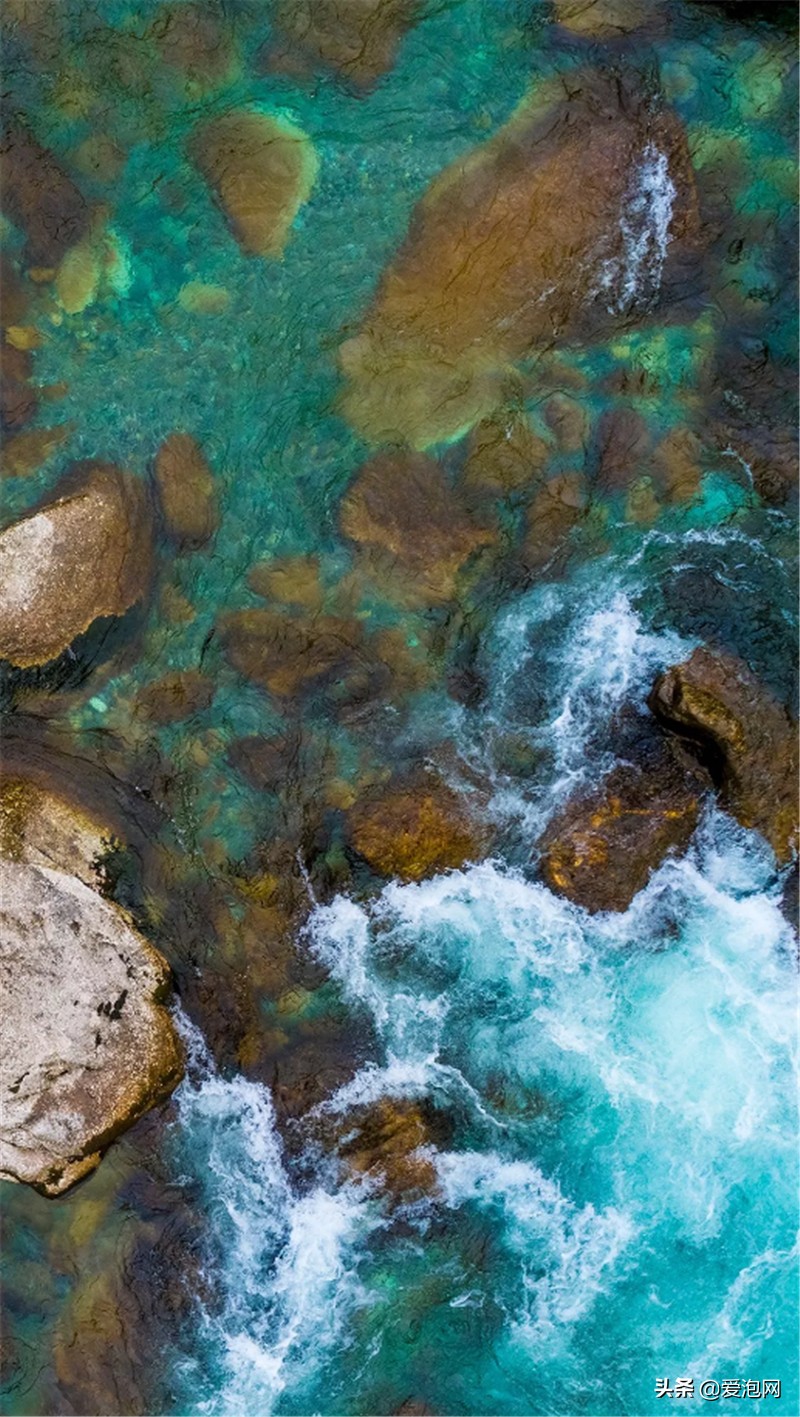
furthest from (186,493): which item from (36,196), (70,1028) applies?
(70,1028)

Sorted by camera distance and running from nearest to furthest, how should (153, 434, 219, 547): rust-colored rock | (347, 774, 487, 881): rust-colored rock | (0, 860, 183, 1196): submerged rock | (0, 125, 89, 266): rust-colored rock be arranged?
(0, 860, 183, 1196): submerged rock → (347, 774, 487, 881): rust-colored rock → (153, 434, 219, 547): rust-colored rock → (0, 125, 89, 266): rust-colored rock

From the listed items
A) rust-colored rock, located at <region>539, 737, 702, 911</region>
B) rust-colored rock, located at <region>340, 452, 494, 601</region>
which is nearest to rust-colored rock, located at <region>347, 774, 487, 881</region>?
rust-colored rock, located at <region>539, 737, 702, 911</region>

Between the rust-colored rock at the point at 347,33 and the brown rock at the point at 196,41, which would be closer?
the rust-colored rock at the point at 347,33

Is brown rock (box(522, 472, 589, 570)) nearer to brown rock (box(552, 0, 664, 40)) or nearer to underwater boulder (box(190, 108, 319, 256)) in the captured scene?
underwater boulder (box(190, 108, 319, 256))

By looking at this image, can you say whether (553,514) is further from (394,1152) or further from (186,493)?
(394,1152)

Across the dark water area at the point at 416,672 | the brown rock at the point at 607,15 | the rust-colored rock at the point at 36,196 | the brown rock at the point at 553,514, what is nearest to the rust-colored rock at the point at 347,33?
the dark water area at the point at 416,672

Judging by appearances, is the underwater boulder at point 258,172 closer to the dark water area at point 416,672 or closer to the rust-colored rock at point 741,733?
the dark water area at point 416,672
